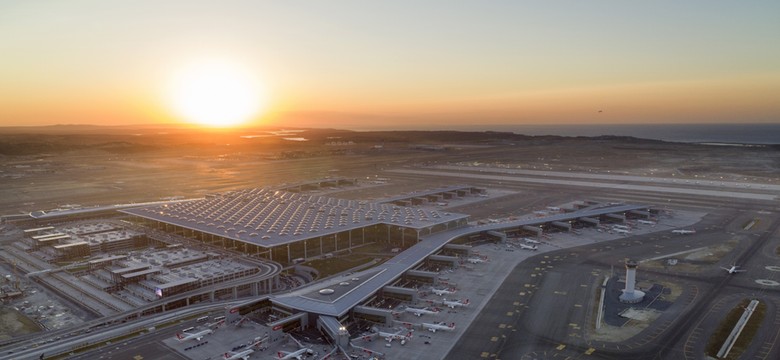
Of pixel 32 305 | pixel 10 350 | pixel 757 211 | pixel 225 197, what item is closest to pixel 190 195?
pixel 225 197

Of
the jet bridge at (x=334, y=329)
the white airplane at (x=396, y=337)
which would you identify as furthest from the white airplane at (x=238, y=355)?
the white airplane at (x=396, y=337)

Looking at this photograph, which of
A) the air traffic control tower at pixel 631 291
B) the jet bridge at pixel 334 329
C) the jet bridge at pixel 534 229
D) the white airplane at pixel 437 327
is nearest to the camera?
the jet bridge at pixel 334 329

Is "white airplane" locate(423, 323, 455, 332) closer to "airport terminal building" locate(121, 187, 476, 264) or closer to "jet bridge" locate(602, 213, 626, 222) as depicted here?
"airport terminal building" locate(121, 187, 476, 264)

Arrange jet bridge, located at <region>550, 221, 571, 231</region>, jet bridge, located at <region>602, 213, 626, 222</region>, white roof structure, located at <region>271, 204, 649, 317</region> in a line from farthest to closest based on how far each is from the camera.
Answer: jet bridge, located at <region>602, 213, 626, 222</region> < jet bridge, located at <region>550, 221, 571, 231</region> < white roof structure, located at <region>271, 204, 649, 317</region>

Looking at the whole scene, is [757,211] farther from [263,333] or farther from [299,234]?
[263,333]

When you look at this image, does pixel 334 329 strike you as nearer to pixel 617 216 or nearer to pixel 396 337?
pixel 396 337

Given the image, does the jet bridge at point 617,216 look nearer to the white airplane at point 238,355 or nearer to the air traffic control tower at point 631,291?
the air traffic control tower at point 631,291

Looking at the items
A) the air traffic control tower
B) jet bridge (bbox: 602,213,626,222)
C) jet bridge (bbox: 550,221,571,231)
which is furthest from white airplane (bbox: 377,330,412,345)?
jet bridge (bbox: 602,213,626,222)
